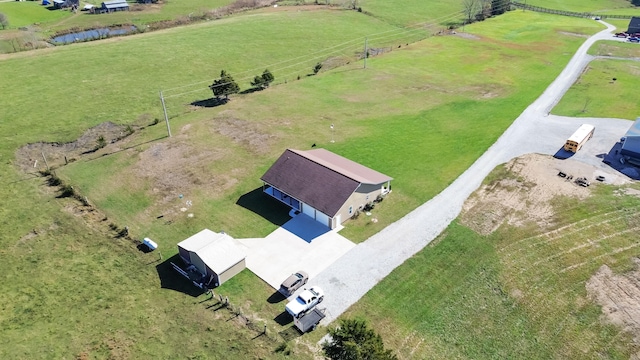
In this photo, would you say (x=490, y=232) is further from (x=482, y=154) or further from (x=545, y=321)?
(x=482, y=154)

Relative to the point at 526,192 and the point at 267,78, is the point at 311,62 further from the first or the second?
the point at 526,192

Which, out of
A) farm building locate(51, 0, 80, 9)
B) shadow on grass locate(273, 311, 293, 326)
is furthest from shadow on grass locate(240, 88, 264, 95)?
farm building locate(51, 0, 80, 9)

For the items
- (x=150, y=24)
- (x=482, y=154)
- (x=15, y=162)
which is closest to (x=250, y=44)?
(x=150, y=24)

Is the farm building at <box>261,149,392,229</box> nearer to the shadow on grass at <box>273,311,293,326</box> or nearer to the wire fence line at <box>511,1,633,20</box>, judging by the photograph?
the shadow on grass at <box>273,311,293,326</box>

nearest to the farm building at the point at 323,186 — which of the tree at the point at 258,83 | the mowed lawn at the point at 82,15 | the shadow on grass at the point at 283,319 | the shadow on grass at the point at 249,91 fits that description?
the shadow on grass at the point at 283,319

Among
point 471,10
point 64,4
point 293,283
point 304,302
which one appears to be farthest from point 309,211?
point 64,4

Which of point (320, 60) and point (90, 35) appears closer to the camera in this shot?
point (320, 60)
